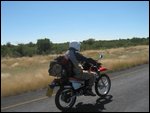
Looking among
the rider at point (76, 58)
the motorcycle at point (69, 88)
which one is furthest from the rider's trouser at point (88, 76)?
the motorcycle at point (69, 88)

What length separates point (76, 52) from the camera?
10102 mm

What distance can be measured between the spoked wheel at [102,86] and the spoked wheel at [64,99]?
1.56 meters

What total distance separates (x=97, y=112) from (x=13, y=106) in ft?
8.95

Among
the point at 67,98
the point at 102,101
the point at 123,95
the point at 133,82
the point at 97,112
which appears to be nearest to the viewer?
the point at 97,112

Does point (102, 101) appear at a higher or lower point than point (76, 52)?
lower

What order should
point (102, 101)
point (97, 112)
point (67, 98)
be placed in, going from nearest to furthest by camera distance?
point (97, 112) < point (67, 98) < point (102, 101)

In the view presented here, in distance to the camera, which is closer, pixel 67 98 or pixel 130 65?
pixel 67 98

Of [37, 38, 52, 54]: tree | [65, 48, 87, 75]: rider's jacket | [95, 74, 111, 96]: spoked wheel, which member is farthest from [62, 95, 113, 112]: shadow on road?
[37, 38, 52, 54]: tree

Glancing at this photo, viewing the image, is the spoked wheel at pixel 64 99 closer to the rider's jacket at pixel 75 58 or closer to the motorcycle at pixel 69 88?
the motorcycle at pixel 69 88

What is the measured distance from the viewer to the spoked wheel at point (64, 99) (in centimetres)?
959

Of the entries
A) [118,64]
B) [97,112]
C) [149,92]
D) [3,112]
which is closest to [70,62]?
[97,112]

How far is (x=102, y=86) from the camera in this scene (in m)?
11.5

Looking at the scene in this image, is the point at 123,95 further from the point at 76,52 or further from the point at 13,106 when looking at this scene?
the point at 13,106

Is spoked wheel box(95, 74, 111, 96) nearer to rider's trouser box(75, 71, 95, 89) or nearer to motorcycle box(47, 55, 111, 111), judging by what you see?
motorcycle box(47, 55, 111, 111)
